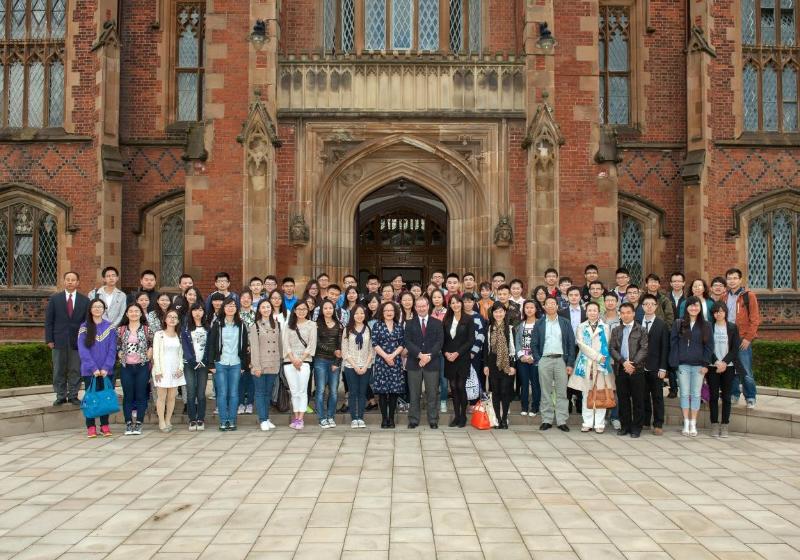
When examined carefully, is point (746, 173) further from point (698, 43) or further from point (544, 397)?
point (544, 397)

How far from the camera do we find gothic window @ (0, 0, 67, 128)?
16969 millimetres

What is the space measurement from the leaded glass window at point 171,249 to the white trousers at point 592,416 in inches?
455

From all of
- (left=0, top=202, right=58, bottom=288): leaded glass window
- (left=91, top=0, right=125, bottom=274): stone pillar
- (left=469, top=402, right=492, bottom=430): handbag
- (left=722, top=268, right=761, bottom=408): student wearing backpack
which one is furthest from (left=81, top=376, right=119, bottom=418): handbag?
(left=0, top=202, right=58, bottom=288): leaded glass window

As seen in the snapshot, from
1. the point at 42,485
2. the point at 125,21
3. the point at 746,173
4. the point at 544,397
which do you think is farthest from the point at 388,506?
the point at 125,21

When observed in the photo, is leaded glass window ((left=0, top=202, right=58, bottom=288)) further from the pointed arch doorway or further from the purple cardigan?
the purple cardigan

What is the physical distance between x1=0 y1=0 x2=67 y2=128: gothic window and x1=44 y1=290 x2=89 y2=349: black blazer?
941 centimetres

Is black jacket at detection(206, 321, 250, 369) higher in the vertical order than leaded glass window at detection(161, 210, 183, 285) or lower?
lower

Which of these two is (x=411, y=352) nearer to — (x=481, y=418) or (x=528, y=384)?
(x=481, y=418)

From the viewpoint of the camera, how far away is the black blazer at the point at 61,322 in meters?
9.33

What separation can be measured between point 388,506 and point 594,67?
1131 cm

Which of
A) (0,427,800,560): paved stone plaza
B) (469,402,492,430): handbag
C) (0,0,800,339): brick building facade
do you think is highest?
(0,0,800,339): brick building facade

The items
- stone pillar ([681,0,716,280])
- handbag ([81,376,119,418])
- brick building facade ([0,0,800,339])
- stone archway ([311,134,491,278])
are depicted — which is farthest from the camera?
stone pillar ([681,0,716,280])

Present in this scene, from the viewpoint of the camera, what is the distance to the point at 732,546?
485 centimetres

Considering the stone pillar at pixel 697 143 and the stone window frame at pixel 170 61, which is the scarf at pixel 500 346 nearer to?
the stone pillar at pixel 697 143
